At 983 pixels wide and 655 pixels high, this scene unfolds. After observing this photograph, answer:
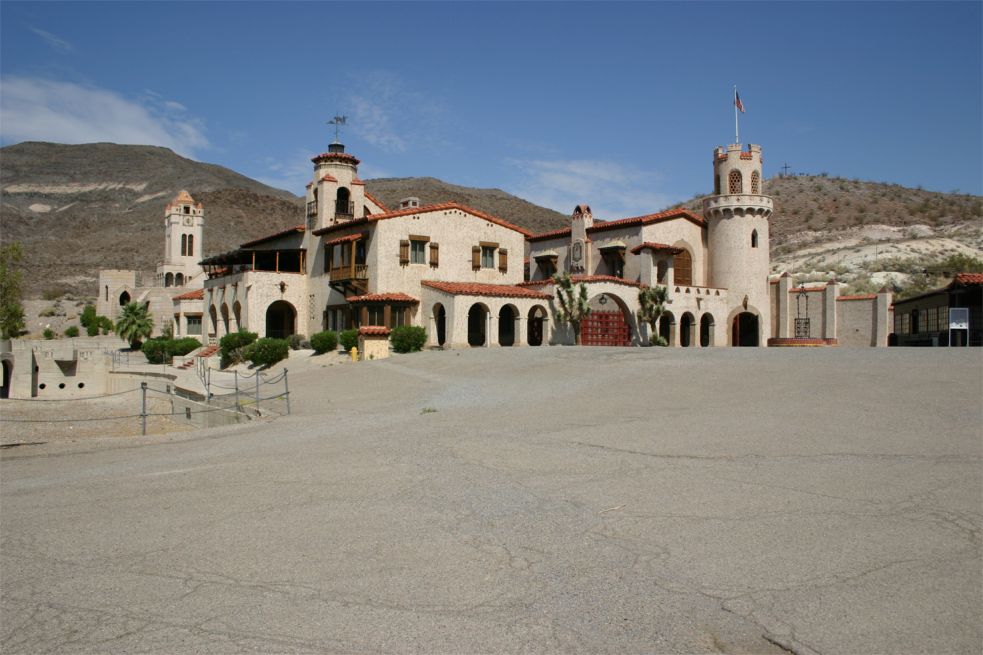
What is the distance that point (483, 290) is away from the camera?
126 ft

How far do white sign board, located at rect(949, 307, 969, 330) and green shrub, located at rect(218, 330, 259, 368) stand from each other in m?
33.7

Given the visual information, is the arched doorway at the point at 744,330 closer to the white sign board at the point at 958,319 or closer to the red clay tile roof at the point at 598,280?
the red clay tile roof at the point at 598,280

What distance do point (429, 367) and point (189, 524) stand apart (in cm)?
2060

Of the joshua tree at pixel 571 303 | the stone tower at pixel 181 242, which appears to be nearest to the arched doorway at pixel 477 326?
the joshua tree at pixel 571 303

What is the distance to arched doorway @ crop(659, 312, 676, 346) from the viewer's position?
42031mm

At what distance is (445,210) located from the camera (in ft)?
138

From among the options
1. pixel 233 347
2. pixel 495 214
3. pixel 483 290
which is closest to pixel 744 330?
pixel 483 290

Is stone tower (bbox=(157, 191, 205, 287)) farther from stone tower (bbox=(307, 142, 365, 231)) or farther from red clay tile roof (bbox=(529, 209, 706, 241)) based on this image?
red clay tile roof (bbox=(529, 209, 706, 241))

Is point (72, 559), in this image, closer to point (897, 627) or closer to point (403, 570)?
point (403, 570)

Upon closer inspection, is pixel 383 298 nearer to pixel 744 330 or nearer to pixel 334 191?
pixel 334 191

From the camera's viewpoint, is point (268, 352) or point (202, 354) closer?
point (268, 352)

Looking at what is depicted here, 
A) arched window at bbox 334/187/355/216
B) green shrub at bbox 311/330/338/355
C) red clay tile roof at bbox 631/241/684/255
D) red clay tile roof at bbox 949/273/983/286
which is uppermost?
arched window at bbox 334/187/355/216

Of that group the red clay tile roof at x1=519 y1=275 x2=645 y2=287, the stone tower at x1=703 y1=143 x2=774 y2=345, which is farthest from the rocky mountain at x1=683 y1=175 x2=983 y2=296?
the red clay tile roof at x1=519 y1=275 x2=645 y2=287

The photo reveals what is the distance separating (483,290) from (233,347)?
14581mm
